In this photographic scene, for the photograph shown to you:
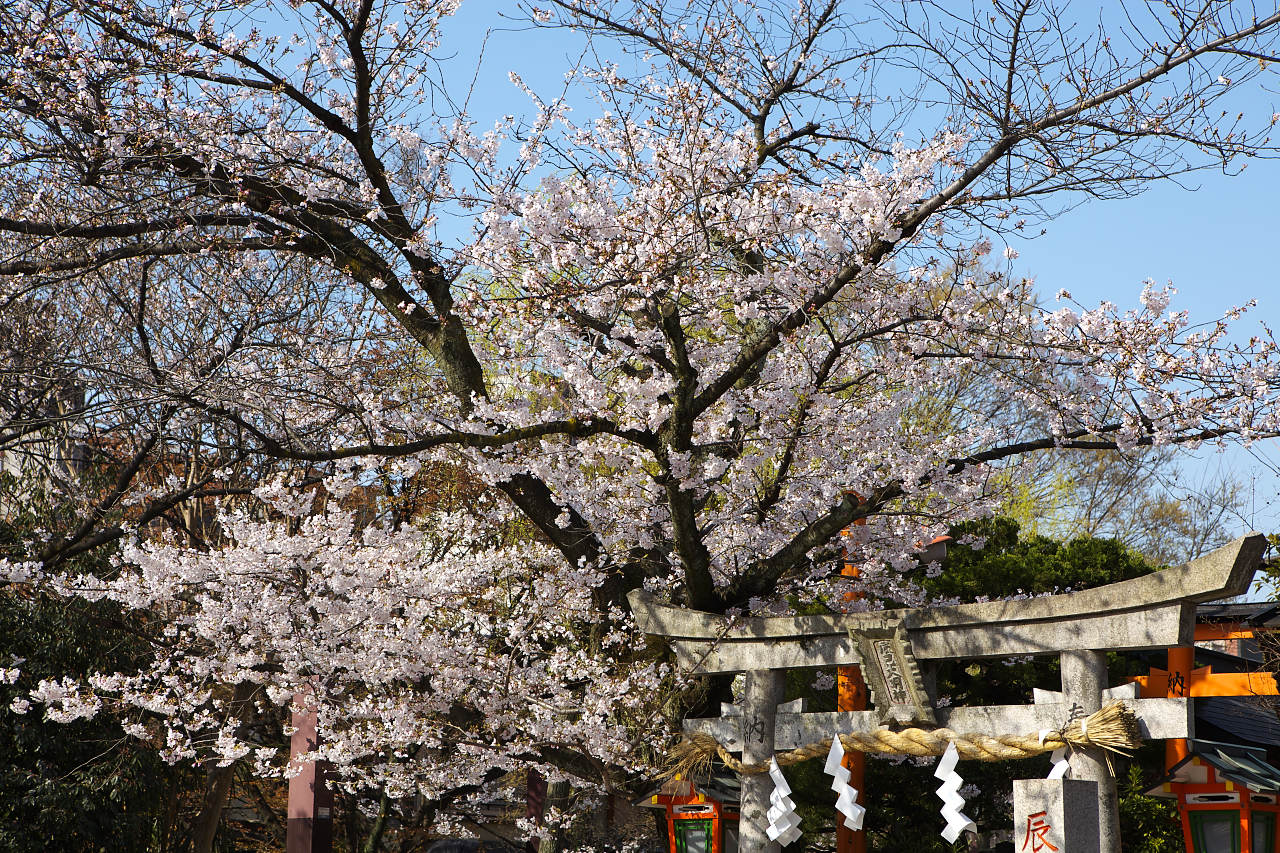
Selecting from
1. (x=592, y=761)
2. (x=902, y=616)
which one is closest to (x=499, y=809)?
(x=592, y=761)

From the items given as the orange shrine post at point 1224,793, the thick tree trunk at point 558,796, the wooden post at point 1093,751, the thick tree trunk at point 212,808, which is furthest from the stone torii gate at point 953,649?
the thick tree trunk at point 212,808

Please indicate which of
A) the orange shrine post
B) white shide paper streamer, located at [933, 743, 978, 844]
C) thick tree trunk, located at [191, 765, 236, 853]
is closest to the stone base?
white shide paper streamer, located at [933, 743, 978, 844]

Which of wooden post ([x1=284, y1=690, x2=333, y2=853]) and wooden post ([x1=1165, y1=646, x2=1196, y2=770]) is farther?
wooden post ([x1=284, y1=690, x2=333, y2=853])

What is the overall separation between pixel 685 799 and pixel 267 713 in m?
6.93

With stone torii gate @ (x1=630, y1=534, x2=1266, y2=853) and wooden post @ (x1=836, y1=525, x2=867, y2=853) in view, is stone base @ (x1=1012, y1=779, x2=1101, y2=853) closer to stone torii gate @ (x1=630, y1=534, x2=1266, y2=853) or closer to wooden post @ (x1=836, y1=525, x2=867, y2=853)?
stone torii gate @ (x1=630, y1=534, x2=1266, y2=853)

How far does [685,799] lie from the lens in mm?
7164

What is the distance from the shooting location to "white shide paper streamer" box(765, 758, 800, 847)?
5.96 m

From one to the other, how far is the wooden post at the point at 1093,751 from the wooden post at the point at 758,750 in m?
1.77

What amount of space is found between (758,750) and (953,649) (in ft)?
4.64

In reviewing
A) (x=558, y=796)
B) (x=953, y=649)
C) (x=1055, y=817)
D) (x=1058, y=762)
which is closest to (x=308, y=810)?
(x=558, y=796)

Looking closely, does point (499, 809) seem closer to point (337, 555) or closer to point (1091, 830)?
point (337, 555)

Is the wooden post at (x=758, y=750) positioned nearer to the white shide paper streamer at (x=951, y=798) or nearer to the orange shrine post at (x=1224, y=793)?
the white shide paper streamer at (x=951, y=798)

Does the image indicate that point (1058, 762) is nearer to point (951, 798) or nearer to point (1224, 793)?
point (951, 798)

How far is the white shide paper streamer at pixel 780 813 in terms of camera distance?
596 cm
